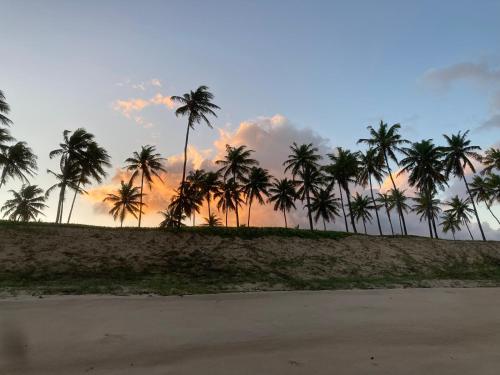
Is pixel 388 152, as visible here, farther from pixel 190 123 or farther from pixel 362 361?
pixel 362 361

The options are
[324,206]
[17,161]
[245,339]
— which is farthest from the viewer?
[324,206]

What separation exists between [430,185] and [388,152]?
302 inches

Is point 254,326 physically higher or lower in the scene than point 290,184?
lower

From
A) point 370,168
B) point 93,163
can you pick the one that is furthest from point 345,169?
point 93,163

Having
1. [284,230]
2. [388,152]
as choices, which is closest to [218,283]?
[284,230]

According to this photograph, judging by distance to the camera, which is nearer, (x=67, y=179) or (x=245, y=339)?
(x=245, y=339)

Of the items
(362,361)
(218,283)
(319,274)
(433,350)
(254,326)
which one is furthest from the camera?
(319,274)

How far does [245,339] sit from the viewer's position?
682cm

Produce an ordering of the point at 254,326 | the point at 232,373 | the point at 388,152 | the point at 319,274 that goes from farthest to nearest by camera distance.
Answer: the point at 388,152 < the point at 319,274 < the point at 254,326 < the point at 232,373

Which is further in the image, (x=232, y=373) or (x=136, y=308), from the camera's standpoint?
(x=136, y=308)

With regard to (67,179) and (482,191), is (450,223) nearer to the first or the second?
(482,191)

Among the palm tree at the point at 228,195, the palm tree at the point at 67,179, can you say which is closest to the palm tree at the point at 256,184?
the palm tree at the point at 228,195

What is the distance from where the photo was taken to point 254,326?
788 centimetres

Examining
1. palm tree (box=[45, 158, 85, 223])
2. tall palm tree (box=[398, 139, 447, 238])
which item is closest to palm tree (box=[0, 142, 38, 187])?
palm tree (box=[45, 158, 85, 223])
